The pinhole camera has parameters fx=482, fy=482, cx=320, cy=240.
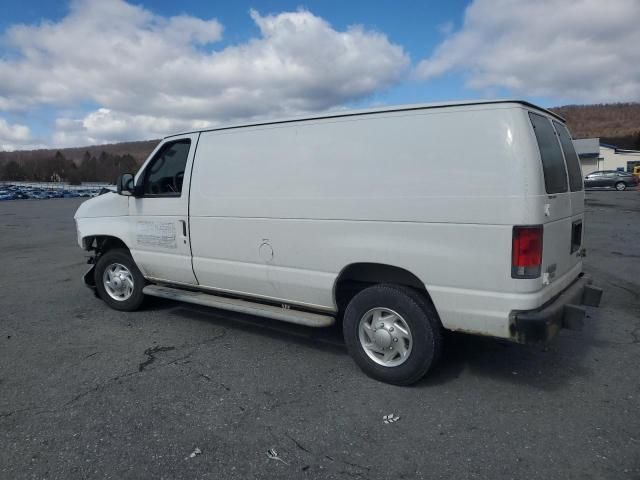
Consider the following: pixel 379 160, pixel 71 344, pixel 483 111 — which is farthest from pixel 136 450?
pixel 483 111

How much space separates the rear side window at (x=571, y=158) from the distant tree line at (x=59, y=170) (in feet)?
264

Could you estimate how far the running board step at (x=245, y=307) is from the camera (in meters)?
4.31

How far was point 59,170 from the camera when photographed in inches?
3378

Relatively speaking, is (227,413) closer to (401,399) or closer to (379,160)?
(401,399)

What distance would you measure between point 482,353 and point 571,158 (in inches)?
76.9

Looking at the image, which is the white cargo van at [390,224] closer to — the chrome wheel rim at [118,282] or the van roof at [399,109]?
the van roof at [399,109]

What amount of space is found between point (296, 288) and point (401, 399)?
1371 millimetres

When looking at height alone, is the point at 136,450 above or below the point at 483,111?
below

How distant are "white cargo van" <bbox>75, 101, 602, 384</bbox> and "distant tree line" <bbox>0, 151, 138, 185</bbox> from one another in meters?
78.6

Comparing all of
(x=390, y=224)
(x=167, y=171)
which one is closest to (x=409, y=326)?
(x=390, y=224)

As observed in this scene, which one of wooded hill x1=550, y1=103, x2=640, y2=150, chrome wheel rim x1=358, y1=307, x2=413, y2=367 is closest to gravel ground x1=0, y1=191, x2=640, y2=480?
chrome wheel rim x1=358, y1=307, x2=413, y2=367

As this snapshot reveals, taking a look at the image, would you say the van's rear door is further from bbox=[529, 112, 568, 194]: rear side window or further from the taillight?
the taillight

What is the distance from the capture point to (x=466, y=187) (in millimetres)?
3410

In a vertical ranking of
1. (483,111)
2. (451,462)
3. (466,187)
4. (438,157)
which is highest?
(483,111)
